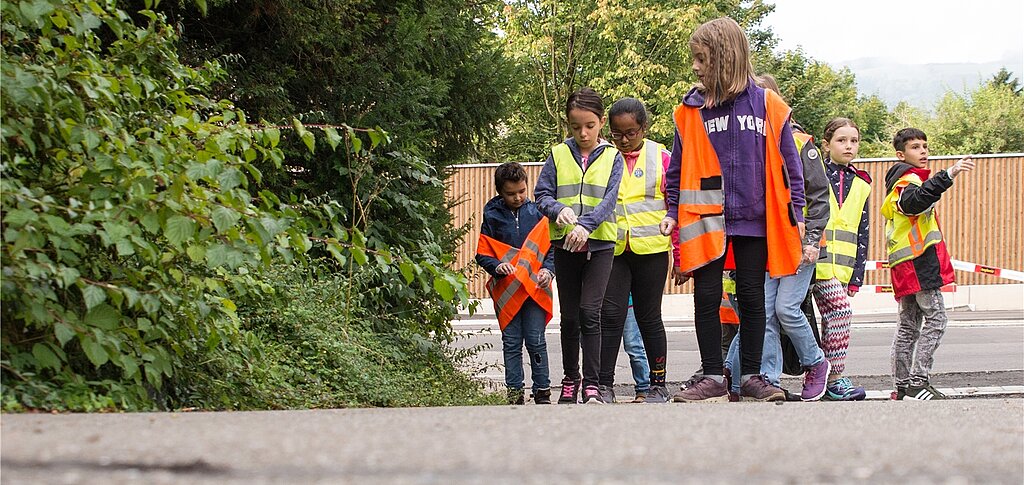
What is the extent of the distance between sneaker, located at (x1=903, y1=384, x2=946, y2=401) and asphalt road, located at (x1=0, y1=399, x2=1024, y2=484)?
360 cm

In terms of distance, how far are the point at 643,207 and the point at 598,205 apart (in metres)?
0.49

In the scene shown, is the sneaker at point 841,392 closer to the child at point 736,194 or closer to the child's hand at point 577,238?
the child at point 736,194

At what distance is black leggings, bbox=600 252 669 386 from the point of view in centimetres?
699

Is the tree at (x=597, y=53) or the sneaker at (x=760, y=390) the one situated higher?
the tree at (x=597, y=53)

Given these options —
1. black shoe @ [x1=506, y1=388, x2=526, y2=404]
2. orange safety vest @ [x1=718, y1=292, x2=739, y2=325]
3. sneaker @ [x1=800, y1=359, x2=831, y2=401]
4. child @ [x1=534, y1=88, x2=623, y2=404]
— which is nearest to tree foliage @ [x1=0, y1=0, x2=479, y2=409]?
child @ [x1=534, y1=88, x2=623, y2=404]

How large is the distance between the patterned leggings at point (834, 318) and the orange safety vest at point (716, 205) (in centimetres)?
184

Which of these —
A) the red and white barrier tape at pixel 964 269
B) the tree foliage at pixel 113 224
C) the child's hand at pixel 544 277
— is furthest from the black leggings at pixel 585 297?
the red and white barrier tape at pixel 964 269

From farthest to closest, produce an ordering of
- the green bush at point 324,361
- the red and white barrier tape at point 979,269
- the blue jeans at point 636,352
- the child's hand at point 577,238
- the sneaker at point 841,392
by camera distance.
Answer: the red and white barrier tape at point 979,269
the blue jeans at point 636,352
the sneaker at point 841,392
the child's hand at point 577,238
the green bush at point 324,361

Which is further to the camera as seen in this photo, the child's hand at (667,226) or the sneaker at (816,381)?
the sneaker at (816,381)

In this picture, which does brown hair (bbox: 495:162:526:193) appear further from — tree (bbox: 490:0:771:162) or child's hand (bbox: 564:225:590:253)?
tree (bbox: 490:0:771:162)

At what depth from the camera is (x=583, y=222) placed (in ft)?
21.9

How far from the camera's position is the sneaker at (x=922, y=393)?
7.80m

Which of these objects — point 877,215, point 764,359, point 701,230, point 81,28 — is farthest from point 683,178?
point 877,215

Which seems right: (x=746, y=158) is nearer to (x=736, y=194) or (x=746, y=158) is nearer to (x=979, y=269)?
(x=736, y=194)
